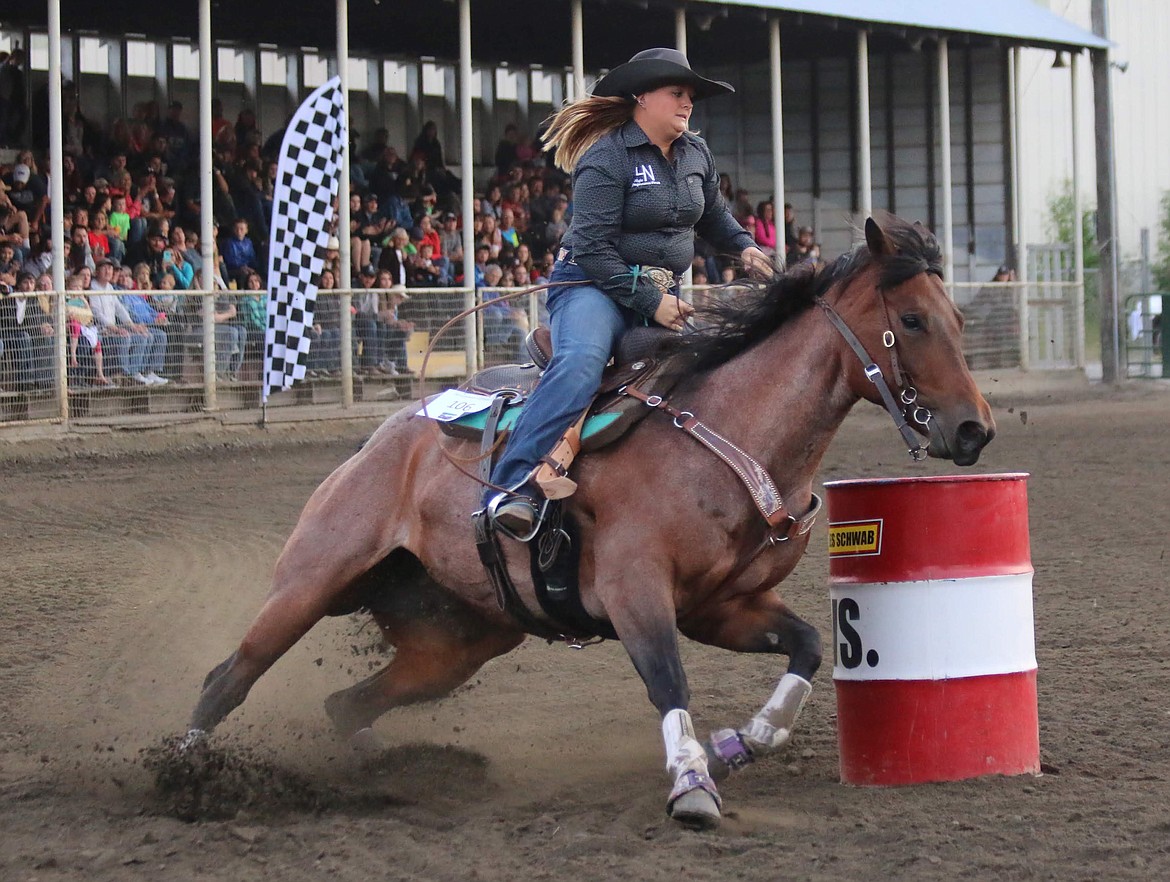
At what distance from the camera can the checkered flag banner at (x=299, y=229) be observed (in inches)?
532

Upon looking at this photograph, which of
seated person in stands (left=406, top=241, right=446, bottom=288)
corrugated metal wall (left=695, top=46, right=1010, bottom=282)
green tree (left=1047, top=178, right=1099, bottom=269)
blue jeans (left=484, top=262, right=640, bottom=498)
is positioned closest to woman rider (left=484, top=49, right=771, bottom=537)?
blue jeans (left=484, top=262, right=640, bottom=498)

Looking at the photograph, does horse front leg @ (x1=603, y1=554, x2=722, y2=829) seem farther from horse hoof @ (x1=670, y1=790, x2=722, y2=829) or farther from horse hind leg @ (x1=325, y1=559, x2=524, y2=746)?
horse hind leg @ (x1=325, y1=559, x2=524, y2=746)

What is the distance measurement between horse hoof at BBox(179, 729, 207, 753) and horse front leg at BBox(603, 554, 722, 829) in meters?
1.65

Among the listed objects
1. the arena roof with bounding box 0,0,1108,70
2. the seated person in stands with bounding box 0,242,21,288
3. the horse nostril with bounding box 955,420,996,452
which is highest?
the arena roof with bounding box 0,0,1108,70

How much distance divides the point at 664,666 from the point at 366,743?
5.76 ft

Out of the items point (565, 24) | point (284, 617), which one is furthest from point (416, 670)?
point (565, 24)

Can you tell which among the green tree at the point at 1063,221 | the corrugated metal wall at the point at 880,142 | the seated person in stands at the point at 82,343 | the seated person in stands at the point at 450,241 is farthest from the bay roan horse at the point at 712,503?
the green tree at the point at 1063,221

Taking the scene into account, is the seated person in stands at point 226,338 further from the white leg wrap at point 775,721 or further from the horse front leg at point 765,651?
the white leg wrap at point 775,721

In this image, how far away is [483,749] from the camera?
5988 millimetres

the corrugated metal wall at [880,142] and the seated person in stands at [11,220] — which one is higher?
the corrugated metal wall at [880,142]

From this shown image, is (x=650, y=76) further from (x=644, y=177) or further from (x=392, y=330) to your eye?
(x=392, y=330)

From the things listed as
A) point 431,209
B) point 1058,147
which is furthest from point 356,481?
point 1058,147

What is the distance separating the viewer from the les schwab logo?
4918 millimetres

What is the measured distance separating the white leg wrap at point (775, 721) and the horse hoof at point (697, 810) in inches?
21.3
